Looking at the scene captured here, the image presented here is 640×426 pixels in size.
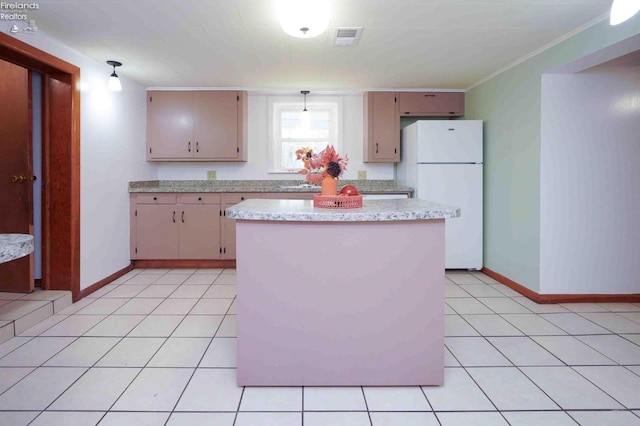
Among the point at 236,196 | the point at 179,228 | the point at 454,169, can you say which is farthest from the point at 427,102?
the point at 179,228

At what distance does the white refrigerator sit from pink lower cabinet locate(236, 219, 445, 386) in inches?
95.8

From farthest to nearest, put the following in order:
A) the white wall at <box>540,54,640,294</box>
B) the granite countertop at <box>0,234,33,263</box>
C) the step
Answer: the white wall at <box>540,54,640,294</box> < the step < the granite countertop at <box>0,234,33,263</box>

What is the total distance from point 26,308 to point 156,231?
5.62 feet

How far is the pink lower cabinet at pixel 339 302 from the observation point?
1.90m

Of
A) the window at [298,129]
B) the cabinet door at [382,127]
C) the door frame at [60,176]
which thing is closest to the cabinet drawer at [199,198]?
the window at [298,129]

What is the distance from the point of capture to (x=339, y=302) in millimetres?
1920

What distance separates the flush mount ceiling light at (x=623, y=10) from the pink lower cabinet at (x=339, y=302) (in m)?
1.03

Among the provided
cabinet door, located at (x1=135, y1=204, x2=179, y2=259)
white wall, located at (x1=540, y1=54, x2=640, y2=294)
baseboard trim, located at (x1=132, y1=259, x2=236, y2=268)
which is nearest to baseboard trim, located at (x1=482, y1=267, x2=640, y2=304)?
white wall, located at (x1=540, y1=54, x2=640, y2=294)

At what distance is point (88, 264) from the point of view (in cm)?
350

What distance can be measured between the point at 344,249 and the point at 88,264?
2750 mm

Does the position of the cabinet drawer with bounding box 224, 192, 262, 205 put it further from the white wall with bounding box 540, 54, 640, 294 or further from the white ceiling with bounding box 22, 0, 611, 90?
the white wall with bounding box 540, 54, 640, 294

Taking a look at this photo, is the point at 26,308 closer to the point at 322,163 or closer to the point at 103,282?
the point at 103,282

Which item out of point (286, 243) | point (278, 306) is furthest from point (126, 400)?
point (286, 243)

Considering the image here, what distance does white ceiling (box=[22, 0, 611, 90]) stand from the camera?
248 centimetres
